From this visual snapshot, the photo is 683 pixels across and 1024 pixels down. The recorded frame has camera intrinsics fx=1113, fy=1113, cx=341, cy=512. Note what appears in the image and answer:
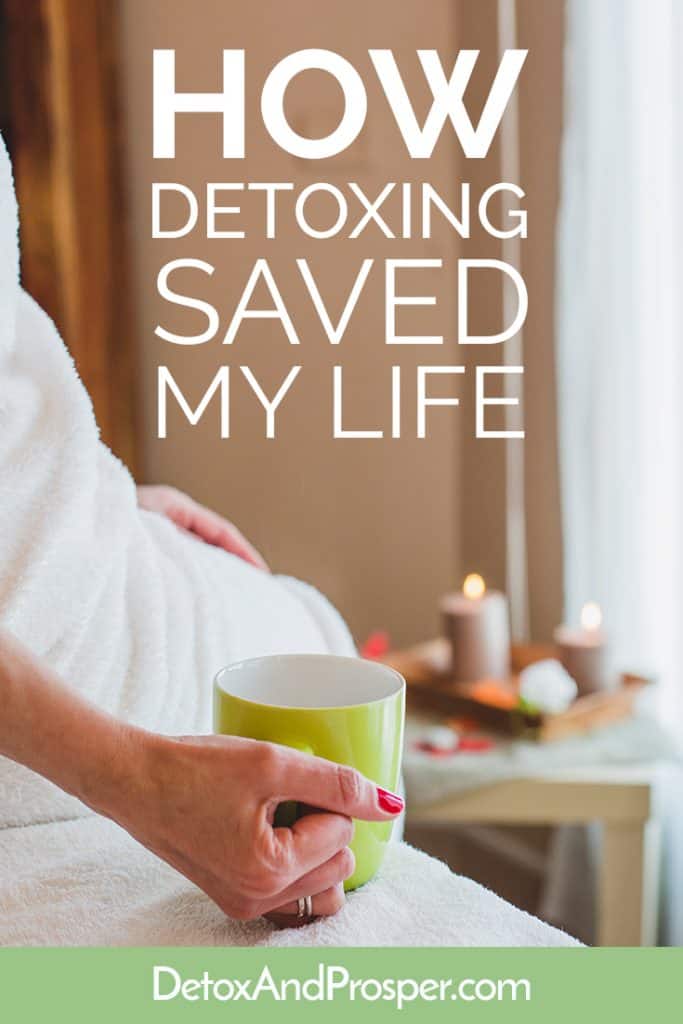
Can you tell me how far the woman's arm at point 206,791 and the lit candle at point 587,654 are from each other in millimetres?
886

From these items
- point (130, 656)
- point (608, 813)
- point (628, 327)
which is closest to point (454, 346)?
point (628, 327)

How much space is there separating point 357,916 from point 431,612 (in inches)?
53.3

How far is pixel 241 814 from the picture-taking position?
412 mm

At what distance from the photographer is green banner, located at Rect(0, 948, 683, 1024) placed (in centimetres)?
41

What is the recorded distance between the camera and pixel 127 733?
1.41ft

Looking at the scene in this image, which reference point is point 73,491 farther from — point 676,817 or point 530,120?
point 530,120

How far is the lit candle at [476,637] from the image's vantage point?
1.32 m

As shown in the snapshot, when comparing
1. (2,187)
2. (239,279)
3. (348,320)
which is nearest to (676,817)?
(348,320)

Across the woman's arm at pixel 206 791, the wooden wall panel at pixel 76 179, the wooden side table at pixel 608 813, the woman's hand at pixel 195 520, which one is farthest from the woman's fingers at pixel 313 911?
the wooden wall panel at pixel 76 179

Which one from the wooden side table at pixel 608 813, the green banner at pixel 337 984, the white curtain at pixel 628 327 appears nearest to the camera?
the green banner at pixel 337 984

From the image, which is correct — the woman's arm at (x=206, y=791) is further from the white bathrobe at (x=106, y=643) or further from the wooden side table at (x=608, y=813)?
the wooden side table at (x=608, y=813)

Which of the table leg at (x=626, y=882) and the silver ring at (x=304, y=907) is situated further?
the table leg at (x=626, y=882)

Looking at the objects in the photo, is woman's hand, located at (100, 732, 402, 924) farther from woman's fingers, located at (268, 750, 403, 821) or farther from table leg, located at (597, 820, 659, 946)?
table leg, located at (597, 820, 659, 946)

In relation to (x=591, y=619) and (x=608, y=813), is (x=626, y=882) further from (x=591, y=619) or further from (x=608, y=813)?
(x=591, y=619)
